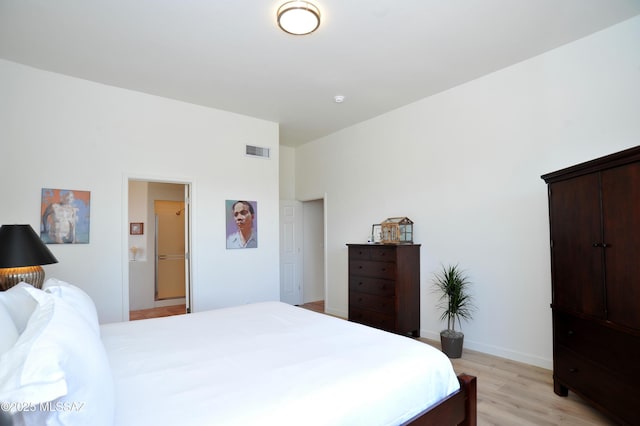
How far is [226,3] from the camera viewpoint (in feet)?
8.32

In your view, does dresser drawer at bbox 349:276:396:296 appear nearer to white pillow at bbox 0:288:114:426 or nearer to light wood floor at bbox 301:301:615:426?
light wood floor at bbox 301:301:615:426

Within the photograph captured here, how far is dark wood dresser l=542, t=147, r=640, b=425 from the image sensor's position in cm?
202

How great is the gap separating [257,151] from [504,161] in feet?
10.6

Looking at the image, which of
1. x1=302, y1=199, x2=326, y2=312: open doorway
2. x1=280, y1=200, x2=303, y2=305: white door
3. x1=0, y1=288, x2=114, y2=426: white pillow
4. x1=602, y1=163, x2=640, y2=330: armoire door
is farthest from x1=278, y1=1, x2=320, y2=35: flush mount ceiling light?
x1=302, y1=199, x2=326, y2=312: open doorway

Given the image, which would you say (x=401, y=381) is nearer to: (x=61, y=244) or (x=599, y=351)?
(x=599, y=351)

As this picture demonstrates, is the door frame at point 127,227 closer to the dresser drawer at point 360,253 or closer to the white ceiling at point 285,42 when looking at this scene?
the white ceiling at point 285,42

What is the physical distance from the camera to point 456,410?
169 cm

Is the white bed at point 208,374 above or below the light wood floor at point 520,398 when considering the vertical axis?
above

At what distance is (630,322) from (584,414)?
2.71ft

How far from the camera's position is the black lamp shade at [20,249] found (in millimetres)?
2500

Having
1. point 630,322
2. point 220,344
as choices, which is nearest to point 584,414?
point 630,322

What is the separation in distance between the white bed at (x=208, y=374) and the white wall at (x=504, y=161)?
6.77 ft

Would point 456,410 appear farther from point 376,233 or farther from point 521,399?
point 376,233

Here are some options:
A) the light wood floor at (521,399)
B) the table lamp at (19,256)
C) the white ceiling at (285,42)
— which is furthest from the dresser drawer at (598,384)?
the table lamp at (19,256)
